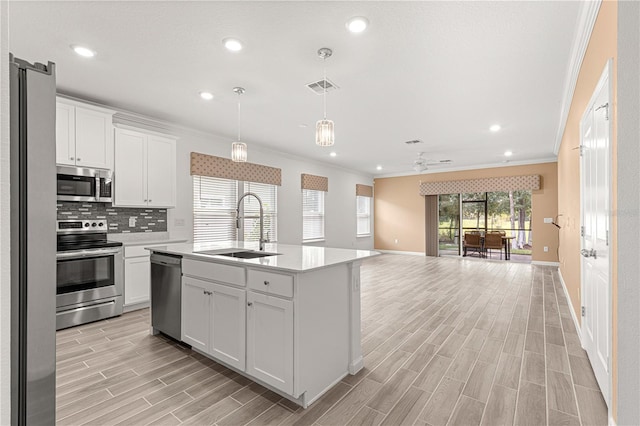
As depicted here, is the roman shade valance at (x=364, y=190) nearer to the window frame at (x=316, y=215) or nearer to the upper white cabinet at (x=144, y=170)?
the window frame at (x=316, y=215)

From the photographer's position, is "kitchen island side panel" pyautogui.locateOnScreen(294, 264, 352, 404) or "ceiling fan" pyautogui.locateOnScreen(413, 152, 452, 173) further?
"ceiling fan" pyautogui.locateOnScreen(413, 152, 452, 173)

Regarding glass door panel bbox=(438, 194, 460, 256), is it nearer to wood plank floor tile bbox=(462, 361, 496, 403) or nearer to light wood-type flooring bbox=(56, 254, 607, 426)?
light wood-type flooring bbox=(56, 254, 607, 426)

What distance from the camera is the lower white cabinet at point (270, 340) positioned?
1937 millimetres

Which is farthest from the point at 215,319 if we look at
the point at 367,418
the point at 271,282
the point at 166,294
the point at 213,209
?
the point at 213,209

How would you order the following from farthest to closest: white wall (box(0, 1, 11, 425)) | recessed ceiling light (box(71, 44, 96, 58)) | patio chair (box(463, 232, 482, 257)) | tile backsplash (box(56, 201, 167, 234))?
patio chair (box(463, 232, 482, 257))
tile backsplash (box(56, 201, 167, 234))
recessed ceiling light (box(71, 44, 96, 58))
white wall (box(0, 1, 11, 425))

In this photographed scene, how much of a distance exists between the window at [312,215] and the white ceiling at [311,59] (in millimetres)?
2950

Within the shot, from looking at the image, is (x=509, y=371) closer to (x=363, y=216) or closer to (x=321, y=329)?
(x=321, y=329)

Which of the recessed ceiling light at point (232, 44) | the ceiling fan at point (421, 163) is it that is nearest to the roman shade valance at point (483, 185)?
the ceiling fan at point (421, 163)

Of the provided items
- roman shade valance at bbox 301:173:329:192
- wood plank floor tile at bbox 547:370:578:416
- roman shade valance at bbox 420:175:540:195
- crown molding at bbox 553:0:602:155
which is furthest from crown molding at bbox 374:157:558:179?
wood plank floor tile at bbox 547:370:578:416

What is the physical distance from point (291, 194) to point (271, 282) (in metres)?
5.08

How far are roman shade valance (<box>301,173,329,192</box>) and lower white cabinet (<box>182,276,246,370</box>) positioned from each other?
15.9ft

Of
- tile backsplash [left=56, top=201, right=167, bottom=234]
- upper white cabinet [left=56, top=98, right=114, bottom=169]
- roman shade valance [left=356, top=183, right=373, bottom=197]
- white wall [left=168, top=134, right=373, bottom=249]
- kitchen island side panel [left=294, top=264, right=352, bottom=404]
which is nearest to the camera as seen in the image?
kitchen island side panel [left=294, top=264, right=352, bottom=404]

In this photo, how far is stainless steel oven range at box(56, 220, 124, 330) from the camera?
333 cm

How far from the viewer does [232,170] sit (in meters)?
5.63
